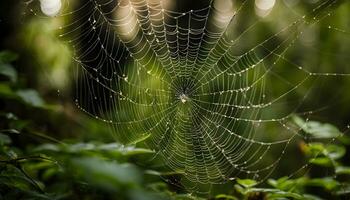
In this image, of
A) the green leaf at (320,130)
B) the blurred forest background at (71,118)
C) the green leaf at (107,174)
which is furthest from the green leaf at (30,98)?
the green leaf at (107,174)

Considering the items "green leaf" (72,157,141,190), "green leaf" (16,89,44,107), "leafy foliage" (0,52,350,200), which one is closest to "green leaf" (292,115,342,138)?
"leafy foliage" (0,52,350,200)

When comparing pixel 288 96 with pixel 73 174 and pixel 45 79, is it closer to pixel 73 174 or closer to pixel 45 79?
pixel 45 79

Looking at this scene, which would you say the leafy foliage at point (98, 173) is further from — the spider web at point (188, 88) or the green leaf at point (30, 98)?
the spider web at point (188, 88)

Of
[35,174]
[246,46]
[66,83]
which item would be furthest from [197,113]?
[35,174]

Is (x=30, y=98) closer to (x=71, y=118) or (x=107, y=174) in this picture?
(x=71, y=118)

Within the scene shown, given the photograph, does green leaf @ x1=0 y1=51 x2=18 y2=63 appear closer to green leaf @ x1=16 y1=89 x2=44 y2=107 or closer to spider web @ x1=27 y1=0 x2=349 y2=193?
green leaf @ x1=16 y1=89 x2=44 y2=107

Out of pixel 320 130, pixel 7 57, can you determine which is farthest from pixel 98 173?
pixel 320 130
